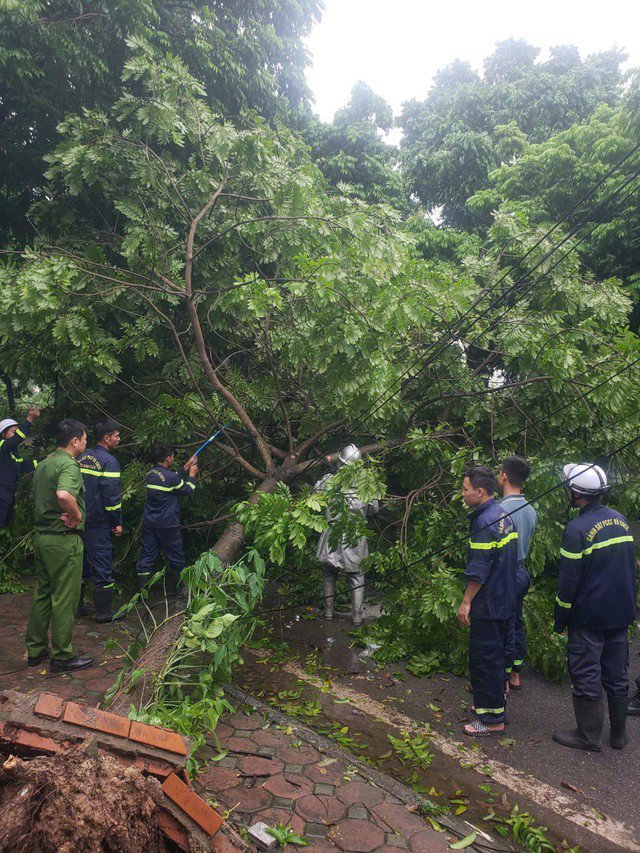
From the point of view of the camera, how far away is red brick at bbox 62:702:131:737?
7.77 ft

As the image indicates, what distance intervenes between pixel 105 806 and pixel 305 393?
206 inches

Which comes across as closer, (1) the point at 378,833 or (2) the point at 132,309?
(1) the point at 378,833

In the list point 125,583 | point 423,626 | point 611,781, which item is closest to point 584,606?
point 611,781

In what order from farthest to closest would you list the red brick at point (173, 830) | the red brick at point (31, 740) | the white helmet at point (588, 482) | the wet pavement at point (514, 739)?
the white helmet at point (588, 482) → the wet pavement at point (514, 739) → the red brick at point (31, 740) → the red brick at point (173, 830)

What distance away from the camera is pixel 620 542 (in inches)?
152

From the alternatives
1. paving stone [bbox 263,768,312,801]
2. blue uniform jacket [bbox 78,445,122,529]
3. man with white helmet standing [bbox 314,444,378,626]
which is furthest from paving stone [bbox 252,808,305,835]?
blue uniform jacket [bbox 78,445,122,529]

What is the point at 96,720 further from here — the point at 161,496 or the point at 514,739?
the point at 161,496

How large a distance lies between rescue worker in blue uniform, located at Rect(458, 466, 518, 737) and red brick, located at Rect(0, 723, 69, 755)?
2.62 meters

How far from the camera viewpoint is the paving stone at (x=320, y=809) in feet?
9.31

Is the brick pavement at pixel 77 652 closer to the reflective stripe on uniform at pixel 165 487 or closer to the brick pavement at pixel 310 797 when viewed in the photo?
the brick pavement at pixel 310 797

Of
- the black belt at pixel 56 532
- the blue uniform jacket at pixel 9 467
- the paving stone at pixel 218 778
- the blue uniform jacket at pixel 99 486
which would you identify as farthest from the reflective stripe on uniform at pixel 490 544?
the blue uniform jacket at pixel 9 467

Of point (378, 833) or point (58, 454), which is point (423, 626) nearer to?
point (378, 833)

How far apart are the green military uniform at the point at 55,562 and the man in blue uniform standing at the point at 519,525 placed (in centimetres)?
323

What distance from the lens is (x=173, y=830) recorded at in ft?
7.11
